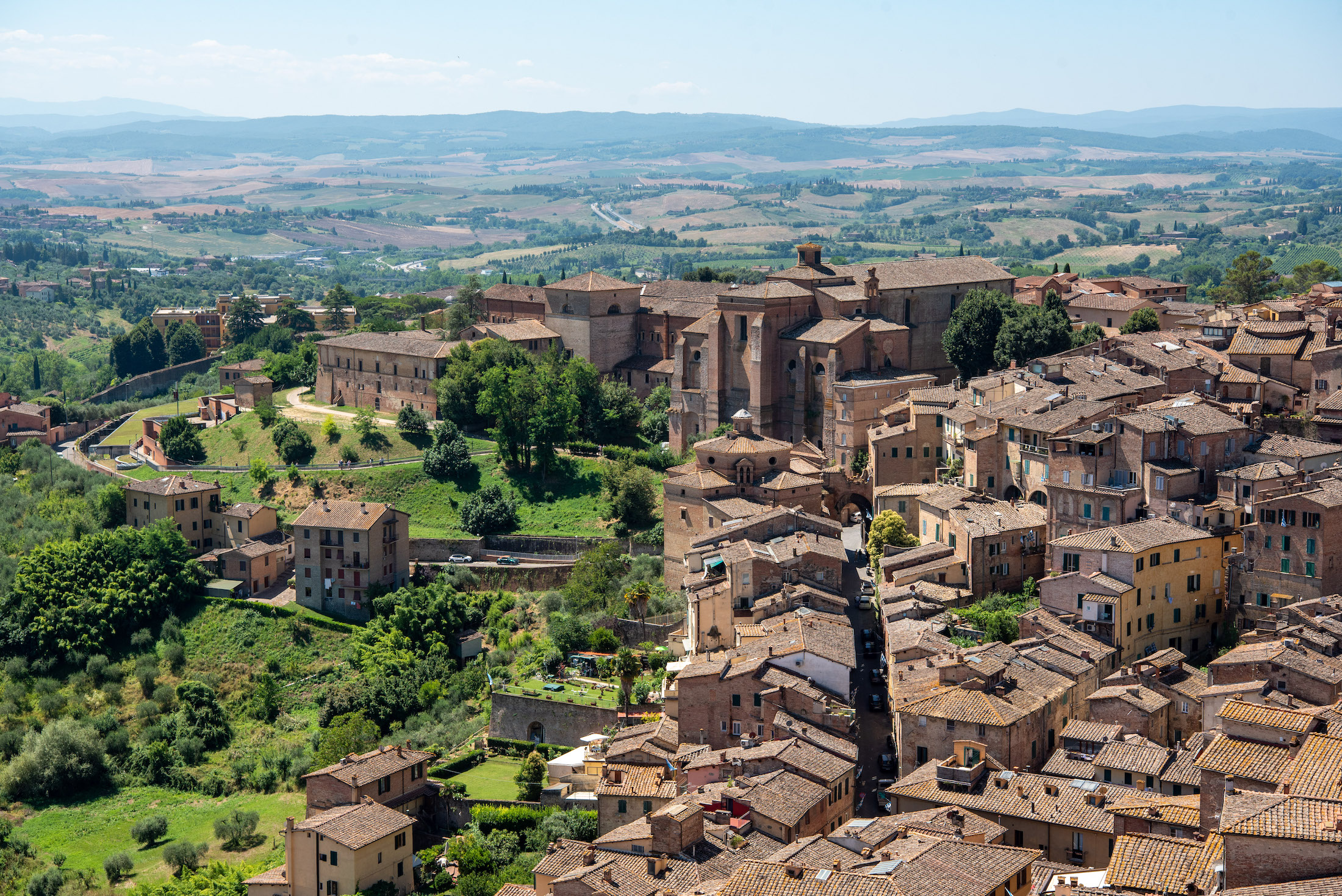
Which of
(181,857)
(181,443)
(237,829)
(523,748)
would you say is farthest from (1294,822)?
(181,443)

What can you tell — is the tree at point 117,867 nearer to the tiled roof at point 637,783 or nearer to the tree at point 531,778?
the tree at point 531,778

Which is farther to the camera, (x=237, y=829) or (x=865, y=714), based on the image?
(x=237, y=829)

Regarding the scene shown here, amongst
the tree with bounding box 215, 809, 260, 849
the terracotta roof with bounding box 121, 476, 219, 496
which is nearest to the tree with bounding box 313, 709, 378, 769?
the tree with bounding box 215, 809, 260, 849

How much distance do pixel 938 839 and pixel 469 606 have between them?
28440mm

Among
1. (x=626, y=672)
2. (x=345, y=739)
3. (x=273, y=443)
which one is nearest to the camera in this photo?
(x=626, y=672)

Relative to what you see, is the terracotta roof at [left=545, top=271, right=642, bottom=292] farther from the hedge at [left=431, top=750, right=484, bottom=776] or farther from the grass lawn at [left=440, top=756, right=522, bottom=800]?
the grass lawn at [left=440, top=756, right=522, bottom=800]

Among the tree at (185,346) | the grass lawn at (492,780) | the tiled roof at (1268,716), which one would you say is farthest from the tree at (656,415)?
the tree at (185,346)

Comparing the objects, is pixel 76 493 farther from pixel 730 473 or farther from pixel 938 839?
pixel 938 839

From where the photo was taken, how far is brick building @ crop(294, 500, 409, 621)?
5694 centimetres

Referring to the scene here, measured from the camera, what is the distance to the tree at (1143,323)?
194ft

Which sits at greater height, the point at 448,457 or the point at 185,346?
the point at 185,346

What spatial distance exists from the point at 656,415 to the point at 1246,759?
39.9 m

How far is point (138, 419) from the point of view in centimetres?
8525

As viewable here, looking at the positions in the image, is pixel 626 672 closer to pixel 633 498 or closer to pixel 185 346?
pixel 633 498
